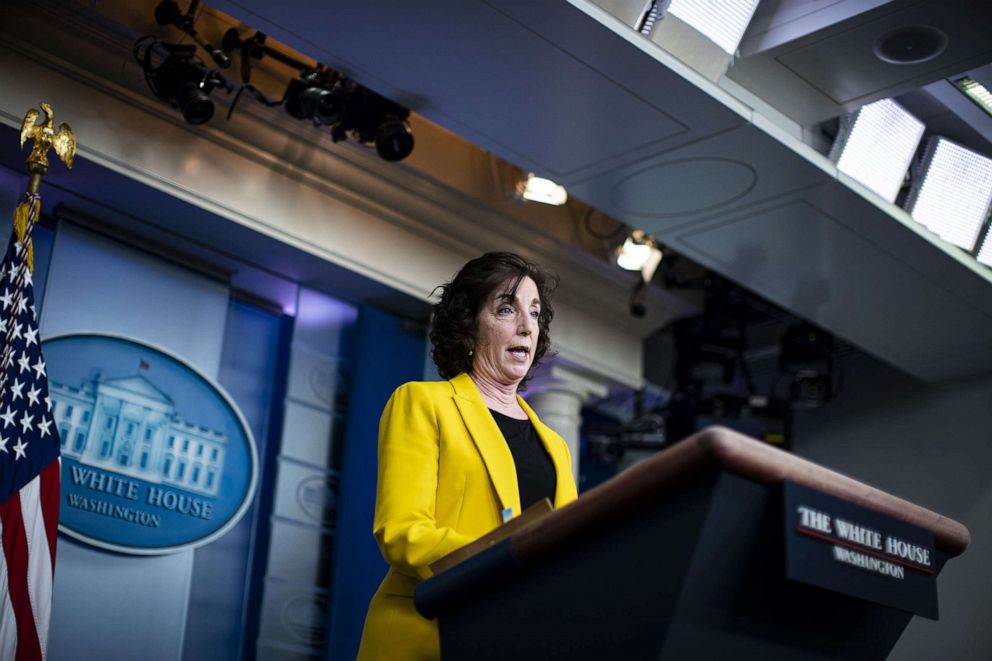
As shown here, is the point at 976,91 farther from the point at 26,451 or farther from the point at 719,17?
the point at 26,451

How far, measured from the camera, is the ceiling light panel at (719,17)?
357 centimetres

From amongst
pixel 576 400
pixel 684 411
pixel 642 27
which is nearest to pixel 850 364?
pixel 684 411

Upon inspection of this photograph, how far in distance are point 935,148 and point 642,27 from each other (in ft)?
5.65

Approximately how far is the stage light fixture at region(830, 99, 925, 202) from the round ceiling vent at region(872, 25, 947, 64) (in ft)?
1.72

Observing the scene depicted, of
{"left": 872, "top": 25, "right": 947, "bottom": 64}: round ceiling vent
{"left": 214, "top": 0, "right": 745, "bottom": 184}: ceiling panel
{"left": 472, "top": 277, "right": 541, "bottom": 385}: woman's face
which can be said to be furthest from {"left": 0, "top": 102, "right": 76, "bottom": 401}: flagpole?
{"left": 872, "top": 25, "right": 947, "bottom": 64}: round ceiling vent

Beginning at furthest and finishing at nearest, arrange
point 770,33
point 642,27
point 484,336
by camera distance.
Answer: point 770,33
point 642,27
point 484,336

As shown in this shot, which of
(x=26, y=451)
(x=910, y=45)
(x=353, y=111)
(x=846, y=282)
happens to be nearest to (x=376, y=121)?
(x=353, y=111)

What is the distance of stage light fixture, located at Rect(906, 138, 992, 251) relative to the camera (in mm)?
4559

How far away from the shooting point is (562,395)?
18.7 ft

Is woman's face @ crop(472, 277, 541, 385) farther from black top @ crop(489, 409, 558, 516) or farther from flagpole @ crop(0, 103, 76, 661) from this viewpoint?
flagpole @ crop(0, 103, 76, 661)

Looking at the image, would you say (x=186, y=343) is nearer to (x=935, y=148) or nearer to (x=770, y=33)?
(x=770, y=33)

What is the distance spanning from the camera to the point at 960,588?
18.9ft

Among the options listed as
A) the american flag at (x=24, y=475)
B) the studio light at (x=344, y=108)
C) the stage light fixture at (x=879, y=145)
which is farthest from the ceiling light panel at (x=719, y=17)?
the american flag at (x=24, y=475)

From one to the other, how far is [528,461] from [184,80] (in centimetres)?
258
